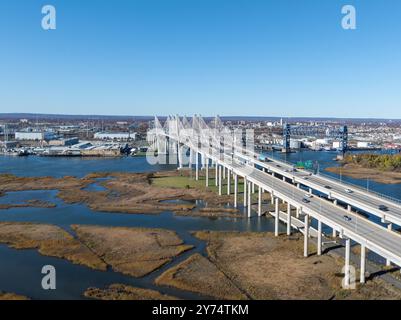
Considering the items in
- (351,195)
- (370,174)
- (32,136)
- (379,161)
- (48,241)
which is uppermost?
(32,136)

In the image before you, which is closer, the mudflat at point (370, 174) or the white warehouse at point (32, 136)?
the mudflat at point (370, 174)

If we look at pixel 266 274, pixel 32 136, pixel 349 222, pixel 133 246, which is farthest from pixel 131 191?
pixel 32 136

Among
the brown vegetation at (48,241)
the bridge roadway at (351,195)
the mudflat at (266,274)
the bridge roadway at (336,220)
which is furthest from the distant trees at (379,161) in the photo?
the brown vegetation at (48,241)

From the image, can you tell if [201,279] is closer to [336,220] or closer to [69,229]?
[336,220]

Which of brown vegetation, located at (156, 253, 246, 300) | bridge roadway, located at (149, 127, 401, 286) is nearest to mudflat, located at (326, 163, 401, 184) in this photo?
bridge roadway, located at (149, 127, 401, 286)

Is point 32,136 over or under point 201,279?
over

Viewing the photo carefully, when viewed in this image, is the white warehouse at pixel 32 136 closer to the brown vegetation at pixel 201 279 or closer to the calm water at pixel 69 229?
the calm water at pixel 69 229

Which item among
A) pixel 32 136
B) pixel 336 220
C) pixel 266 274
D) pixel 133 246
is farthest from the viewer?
pixel 32 136
